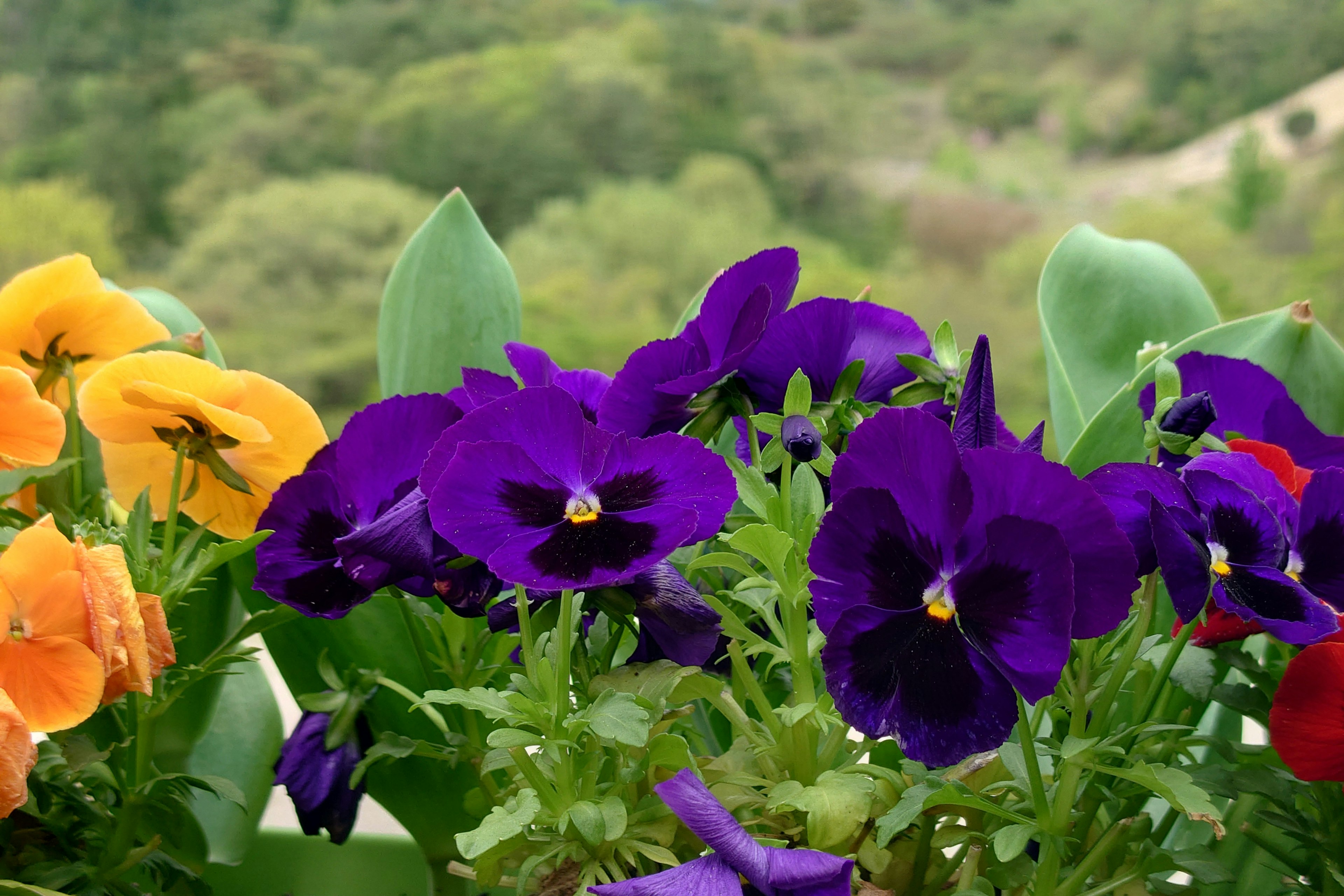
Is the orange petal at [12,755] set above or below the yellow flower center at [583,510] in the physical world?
below

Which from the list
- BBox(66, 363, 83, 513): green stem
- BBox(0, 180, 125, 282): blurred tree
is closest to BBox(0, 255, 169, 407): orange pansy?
BBox(66, 363, 83, 513): green stem

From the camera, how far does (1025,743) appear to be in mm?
284

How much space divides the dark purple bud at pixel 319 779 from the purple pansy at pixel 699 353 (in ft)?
0.50

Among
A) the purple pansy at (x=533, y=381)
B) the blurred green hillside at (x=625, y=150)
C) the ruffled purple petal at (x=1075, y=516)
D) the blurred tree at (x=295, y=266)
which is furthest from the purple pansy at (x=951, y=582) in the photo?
the blurred tree at (x=295, y=266)

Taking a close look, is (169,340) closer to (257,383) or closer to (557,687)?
(257,383)

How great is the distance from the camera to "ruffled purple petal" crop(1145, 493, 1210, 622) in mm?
265

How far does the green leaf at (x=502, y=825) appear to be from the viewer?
26cm

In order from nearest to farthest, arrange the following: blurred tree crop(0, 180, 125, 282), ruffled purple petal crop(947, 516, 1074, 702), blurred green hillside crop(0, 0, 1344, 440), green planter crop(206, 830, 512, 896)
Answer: ruffled purple petal crop(947, 516, 1074, 702)
green planter crop(206, 830, 512, 896)
blurred tree crop(0, 180, 125, 282)
blurred green hillside crop(0, 0, 1344, 440)

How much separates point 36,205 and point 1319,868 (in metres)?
10.9

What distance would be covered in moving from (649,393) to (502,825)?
0.40 ft

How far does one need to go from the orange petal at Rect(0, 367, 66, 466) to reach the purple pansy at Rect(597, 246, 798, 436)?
6.5 inches

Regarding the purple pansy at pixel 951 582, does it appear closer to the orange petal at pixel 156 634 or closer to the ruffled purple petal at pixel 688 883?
the ruffled purple petal at pixel 688 883

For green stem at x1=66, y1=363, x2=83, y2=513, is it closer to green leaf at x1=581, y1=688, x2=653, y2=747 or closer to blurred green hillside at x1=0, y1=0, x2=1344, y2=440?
green leaf at x1=581, y1=688, x2=653, y2=747

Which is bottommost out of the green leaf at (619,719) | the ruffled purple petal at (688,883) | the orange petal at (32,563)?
the ruffled purple petal at (688,883)
